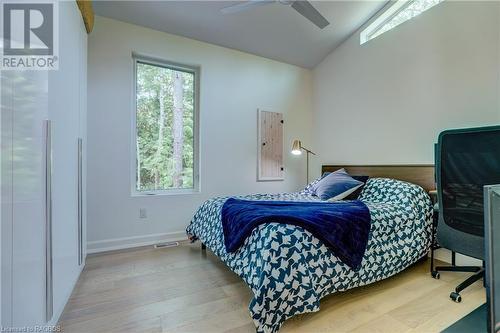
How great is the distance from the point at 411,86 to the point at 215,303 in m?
3.09

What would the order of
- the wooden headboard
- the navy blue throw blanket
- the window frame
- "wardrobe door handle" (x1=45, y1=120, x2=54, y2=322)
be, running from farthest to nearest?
1. the window frame
2. the wooden headboard
3. the navy blue throw blanket
4. "wardrobe door handle" (x1=45, y1=120, x2=54, y2=322)

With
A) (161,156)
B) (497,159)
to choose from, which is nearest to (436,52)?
(497,159)

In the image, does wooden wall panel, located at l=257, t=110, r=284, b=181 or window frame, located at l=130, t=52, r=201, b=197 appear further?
wooden wall panel, located at l=257, t=110, r=284, b=181

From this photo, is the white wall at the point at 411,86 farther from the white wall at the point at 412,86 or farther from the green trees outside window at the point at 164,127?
the green trees outside window at the point at 164,127

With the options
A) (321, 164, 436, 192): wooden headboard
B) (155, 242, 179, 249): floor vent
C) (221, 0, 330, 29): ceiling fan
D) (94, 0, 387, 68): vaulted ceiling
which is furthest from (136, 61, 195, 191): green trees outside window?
(321, 164, 436, 192): wooden headboard

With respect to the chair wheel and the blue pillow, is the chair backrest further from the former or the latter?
the blue pillow

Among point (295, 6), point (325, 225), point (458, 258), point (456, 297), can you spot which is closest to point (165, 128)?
point (295, 6)

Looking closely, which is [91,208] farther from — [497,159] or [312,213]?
[497,159]

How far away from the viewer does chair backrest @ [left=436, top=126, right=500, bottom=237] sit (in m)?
1.59

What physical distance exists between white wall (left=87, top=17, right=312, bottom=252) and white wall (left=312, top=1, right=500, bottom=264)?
70 cm

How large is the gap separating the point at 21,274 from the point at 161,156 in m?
2.22

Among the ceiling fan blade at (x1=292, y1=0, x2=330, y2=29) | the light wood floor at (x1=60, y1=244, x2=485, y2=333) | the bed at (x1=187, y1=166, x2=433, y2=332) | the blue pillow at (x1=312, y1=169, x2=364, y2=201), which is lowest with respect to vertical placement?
the light wood floor at (x1=60, y1=244, x2=485, y2=333)

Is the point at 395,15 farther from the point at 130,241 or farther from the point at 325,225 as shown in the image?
the point at 130,241

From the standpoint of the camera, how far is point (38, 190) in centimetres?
116
